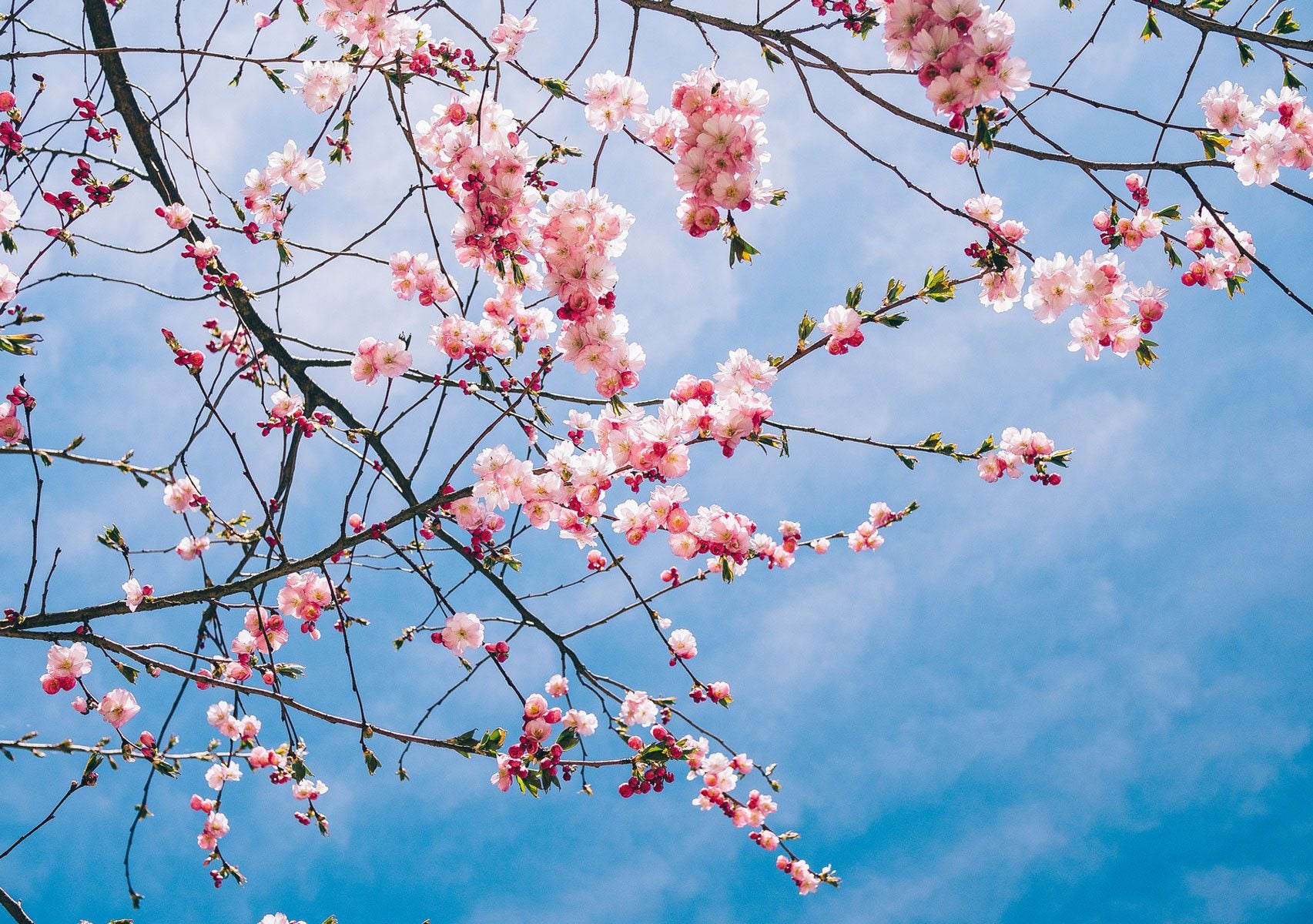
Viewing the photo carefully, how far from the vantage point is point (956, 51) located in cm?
207

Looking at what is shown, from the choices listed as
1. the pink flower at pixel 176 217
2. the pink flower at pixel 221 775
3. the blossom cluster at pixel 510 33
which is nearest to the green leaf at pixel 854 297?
the blossom cluster at pixel 510 33

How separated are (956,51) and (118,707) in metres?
4.30

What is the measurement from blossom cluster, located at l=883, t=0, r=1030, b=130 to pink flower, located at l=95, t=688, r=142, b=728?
4.13m

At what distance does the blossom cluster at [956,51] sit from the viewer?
202cm

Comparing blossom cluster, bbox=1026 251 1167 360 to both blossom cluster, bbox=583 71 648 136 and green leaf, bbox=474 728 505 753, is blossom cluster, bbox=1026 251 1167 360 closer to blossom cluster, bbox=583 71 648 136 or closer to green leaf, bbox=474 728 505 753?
blossom cluster, bbox=583 71 648 136

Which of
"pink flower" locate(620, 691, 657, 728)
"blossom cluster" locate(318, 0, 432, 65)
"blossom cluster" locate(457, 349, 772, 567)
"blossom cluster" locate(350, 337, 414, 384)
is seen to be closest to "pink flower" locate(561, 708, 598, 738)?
"pink flower" locate(620, 691, 657, 728)

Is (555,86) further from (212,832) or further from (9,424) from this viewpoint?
(212,832)

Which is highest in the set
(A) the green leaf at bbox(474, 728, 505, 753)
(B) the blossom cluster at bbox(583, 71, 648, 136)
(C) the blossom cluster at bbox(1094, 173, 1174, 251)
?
(B) the blossom cluster at bbox(583, 71, 648, 136)

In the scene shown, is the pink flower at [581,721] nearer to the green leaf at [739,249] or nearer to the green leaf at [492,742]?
the green leaf at [492,742]

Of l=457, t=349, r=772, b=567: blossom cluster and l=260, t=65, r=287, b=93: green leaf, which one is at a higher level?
l=260, t=65, r=287, b=93: green leaf

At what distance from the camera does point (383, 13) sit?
3.11 meters

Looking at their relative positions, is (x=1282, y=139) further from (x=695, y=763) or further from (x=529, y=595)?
(x=695, y=763)

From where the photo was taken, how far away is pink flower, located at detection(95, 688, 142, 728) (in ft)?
12.8

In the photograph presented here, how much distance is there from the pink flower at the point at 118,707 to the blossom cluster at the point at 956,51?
13.6 ft
